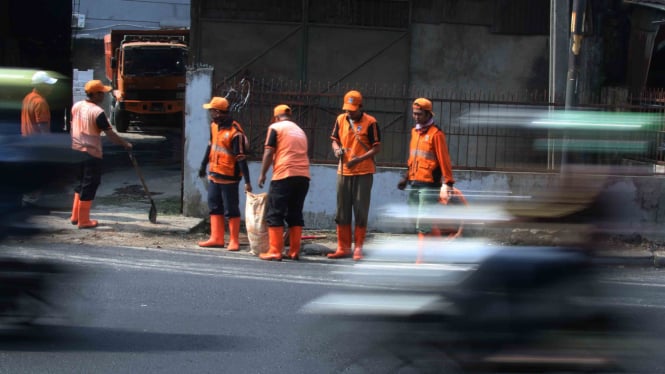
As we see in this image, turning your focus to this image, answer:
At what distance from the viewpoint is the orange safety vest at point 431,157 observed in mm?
8938

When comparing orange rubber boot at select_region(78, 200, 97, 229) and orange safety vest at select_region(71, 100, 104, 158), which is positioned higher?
orange safety vest at select_region(71, 100, 104, 158)

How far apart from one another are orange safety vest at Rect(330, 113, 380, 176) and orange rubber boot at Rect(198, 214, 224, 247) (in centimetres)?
163

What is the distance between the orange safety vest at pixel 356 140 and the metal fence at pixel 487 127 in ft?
3.79

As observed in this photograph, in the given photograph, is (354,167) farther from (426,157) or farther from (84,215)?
(84,215)

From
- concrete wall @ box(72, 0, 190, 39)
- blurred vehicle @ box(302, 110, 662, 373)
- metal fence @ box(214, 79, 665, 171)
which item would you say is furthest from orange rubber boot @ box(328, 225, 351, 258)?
concrete wall @ box(72, 0, 190, 39)

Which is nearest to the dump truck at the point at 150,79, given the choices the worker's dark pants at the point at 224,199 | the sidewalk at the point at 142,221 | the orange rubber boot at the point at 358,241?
the sidewalk at the point at 142,221

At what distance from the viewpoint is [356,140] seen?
1003 centimetres

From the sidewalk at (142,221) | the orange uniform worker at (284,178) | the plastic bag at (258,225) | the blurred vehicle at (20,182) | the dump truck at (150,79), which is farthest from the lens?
the dump truck at (150,79)

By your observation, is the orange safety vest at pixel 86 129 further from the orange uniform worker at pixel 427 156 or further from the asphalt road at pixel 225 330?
the orange uniform worker at pixel 427 156

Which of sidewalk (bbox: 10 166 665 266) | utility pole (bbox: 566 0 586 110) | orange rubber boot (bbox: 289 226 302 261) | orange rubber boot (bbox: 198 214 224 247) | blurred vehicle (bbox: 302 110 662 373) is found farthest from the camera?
utility pole (bbox: 566 0 586 110)

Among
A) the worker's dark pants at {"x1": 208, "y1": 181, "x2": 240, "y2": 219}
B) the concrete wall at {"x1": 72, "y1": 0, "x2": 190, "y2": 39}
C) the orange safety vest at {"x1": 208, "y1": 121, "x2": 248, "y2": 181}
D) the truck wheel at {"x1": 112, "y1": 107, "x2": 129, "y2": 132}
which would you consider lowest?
the worker's dark pants at {"x1": 208, "y1": 181, "x2": 240, "y2": 219}

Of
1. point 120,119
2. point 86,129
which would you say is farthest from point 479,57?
point 120,119

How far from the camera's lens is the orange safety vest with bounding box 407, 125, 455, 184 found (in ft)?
29.3

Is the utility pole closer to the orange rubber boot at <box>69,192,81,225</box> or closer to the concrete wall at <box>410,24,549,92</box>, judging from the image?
the concrete wall at <box>410,24,549,92</box>
